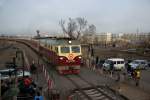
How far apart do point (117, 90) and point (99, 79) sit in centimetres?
500

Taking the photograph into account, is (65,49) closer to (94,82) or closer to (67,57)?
(67,57)

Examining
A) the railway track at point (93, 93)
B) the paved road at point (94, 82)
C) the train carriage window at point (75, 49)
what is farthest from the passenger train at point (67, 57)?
the railway track at point (93, 93)

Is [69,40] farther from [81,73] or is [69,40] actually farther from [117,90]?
[117,90]

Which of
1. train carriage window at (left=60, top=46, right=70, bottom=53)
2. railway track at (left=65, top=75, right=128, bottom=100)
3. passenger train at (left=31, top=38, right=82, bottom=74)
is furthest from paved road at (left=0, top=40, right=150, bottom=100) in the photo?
train carriage window at (left=60, top=46, right=70, bottom=53)

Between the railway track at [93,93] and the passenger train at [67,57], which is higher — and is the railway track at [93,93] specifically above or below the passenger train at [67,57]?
below

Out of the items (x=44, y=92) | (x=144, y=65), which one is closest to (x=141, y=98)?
(x=44, y=92)

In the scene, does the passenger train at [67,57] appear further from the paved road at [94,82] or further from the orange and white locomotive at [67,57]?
the paved road at [94,82]

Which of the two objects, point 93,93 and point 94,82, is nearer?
point 93,93

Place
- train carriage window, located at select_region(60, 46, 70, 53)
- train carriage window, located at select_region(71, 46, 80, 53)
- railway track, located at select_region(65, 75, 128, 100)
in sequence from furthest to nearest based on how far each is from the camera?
train carriage window, located at select_region(71, 46, 80, 53) < train carriage window, located at select_region(60, 46, 70, 53) < railway track, located at select_region(65, 75, 128, 100)

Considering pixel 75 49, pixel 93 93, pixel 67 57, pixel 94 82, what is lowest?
pixel 93 93

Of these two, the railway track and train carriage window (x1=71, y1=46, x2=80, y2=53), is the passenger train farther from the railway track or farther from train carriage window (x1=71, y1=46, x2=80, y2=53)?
the railway track

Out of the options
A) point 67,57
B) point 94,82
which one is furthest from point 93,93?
point 67,57

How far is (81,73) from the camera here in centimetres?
2822

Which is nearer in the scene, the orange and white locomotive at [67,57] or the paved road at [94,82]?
the paved road at [94,82]
